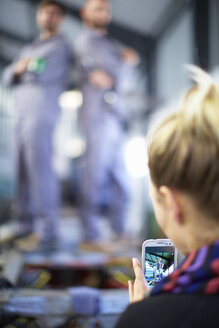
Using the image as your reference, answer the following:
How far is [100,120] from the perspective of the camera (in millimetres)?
2002

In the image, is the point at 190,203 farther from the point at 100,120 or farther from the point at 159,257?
the point at 100,120

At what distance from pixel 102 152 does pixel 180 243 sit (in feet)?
5.16

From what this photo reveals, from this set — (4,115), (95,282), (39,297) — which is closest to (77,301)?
(39,297)

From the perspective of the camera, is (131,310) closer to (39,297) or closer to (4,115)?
(39,297)

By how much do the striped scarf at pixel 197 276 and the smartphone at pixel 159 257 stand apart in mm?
123

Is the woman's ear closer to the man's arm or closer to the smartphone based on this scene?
the smartphone

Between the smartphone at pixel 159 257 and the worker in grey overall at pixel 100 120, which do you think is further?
the worker in grey overall at pixel 100 120

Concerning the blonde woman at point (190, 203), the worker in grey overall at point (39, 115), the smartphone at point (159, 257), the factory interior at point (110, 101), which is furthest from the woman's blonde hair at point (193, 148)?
the worker in grey overall at point (39, 115)

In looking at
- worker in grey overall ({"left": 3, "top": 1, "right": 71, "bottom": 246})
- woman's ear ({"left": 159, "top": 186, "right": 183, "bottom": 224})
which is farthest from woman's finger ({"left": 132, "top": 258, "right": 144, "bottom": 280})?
worker in grey overall ({"left": 3, "top": 1, "right": 71, "bottom": 246})

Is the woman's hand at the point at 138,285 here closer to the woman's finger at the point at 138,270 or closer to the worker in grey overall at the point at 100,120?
the woman's finger at the point at 138,270

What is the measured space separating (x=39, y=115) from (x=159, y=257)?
142 cm

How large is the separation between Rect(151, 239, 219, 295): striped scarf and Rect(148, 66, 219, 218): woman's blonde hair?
0.16 feet

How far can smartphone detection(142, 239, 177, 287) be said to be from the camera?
0.55m

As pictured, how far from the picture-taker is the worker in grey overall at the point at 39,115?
6.01ft
